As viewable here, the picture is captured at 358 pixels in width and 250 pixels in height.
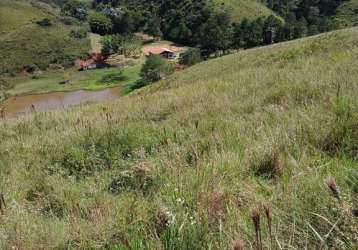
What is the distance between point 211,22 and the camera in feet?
300

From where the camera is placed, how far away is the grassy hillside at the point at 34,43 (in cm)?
9706

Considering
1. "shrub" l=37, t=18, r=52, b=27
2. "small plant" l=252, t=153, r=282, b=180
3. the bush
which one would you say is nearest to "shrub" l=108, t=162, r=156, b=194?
"small plant" l=252, t=153, r=282, b=180

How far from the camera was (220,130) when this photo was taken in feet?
13.3

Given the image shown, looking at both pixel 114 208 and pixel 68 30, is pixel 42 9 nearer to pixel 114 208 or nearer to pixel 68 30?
pixel 68 30

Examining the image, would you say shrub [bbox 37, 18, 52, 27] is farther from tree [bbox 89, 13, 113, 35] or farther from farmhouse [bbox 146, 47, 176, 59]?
farmhouse [bbox 146, 47, 176, 59]

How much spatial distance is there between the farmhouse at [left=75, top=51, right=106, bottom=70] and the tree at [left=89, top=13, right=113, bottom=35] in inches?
972

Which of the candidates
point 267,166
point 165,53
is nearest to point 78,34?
point 165,53

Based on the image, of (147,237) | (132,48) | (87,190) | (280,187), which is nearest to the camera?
(147,237)

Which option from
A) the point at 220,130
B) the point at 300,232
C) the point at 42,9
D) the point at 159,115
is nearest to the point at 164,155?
the point at 220,130

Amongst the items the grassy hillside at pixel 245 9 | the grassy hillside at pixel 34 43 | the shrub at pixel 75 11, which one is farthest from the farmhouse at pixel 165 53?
the shrub at pixel 75 11

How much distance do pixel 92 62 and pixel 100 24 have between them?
102 ft

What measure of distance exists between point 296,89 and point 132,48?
3799 inches

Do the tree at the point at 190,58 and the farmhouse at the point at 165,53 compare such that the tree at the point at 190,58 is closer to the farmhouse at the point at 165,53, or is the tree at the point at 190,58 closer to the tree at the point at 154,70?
the tree at the point at 154,70

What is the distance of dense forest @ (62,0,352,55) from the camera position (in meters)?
85.4
